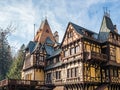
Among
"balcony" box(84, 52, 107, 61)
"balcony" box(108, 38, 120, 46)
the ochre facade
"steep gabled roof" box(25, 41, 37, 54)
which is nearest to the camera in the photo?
"balcony" box(84, 52, 107, 61)

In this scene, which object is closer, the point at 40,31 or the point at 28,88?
the point at 28,88

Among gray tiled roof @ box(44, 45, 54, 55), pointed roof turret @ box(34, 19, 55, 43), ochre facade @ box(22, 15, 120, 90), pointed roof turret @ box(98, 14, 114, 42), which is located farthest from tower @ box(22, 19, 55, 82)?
pointed roof turret @ box(98, 14, 114, 42)

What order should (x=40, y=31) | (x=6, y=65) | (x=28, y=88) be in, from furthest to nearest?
(x=6, y=65), (x=40, y=31), (x=28, y=88)

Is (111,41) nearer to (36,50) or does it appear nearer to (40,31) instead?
(36,50)

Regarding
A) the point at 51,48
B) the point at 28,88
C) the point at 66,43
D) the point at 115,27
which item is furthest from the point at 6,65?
the point at 115,27

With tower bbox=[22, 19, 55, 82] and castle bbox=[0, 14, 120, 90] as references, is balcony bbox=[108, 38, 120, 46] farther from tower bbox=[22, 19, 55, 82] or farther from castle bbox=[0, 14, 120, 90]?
tower bbox=[22, 19, 55, 82]

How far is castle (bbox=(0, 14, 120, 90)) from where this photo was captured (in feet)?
97.8

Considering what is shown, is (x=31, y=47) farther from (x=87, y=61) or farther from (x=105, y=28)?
(x=87, y=61)

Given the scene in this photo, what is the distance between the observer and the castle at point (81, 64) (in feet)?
97.8

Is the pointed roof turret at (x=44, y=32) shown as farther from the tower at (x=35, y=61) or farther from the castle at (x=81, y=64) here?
the castle at (x=81, y=64)

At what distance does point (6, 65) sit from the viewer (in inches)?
2499

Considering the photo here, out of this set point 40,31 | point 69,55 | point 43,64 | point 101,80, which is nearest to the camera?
point 101,80

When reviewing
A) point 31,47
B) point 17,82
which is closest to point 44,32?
point 31,47

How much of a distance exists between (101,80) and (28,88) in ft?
43.0
